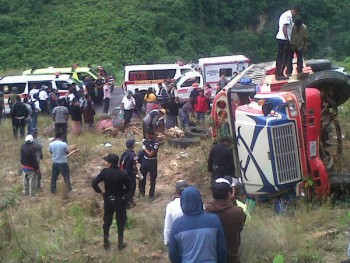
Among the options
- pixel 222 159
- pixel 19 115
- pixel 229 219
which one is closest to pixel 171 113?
pixel 19 115

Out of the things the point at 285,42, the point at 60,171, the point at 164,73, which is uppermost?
the point at 285,42

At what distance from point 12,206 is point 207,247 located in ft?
23.7

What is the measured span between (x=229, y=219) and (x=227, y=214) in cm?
5

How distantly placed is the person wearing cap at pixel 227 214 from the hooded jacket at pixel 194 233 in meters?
0.59

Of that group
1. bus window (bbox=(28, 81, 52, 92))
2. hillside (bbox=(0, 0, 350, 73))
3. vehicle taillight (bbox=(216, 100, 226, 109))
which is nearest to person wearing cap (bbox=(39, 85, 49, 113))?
bus window (bbox=(28, 81, 52, 92))

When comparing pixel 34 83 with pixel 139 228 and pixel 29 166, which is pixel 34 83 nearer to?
pixel 29 166

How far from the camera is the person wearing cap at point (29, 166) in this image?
1325 cm

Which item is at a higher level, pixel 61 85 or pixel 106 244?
pixel 61 85

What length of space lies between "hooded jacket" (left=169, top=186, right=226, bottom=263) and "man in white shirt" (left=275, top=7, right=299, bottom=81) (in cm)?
648

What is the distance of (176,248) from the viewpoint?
6004 mm

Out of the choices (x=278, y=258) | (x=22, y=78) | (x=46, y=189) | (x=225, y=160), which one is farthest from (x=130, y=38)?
(x=278, y=258)

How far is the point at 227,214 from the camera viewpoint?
666 cm

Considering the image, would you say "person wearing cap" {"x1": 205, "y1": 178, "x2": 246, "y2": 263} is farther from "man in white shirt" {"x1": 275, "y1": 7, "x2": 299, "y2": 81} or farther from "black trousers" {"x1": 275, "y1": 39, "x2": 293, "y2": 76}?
"black trousers" {"x1": 275, "y1": 39, "x2": 293, "y2": 76}

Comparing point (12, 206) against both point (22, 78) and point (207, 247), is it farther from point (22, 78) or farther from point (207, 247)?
point (22, 78)
